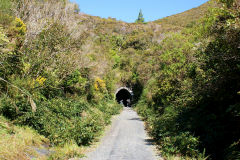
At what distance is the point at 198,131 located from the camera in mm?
8172

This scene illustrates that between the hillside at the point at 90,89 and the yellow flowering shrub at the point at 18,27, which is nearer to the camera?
the hillside at the point at 90,89

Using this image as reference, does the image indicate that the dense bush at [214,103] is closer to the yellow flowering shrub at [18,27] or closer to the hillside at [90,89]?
the hillside at [90,89]

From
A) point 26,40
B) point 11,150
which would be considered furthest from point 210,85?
point 26,40

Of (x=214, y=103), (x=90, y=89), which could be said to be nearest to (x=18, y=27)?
(x=90, y=89)

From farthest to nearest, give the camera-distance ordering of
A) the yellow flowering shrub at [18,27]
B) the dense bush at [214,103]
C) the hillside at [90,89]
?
the yellow flowering shrub at [18,27] < the hillside at [90,89] < the dense bush at [214,103]

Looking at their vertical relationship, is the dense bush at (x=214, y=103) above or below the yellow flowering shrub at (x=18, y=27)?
below

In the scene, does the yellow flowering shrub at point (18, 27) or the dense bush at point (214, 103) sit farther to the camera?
the yellow flowering shrub at point (18, 27)

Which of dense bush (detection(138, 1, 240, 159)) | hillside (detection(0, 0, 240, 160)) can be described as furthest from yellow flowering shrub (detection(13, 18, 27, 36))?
dense bush (detection(138, 1, 240, 159))

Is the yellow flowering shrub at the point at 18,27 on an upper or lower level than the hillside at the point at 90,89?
upper

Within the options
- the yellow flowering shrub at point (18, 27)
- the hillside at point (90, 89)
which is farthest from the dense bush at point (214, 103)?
the yellow flowering shrub at point (18, 27)

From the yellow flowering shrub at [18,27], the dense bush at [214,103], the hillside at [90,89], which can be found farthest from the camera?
the yellow flowering shrub at [18,27]

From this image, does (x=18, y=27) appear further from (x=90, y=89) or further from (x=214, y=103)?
(x=214, y=103)

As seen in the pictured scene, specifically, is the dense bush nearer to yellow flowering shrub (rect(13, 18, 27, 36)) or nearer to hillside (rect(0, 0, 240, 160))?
hillside (rect(0, 0, 240, 160))

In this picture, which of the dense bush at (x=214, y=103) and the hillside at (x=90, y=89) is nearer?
the dense bush at (x=214, y=103)
